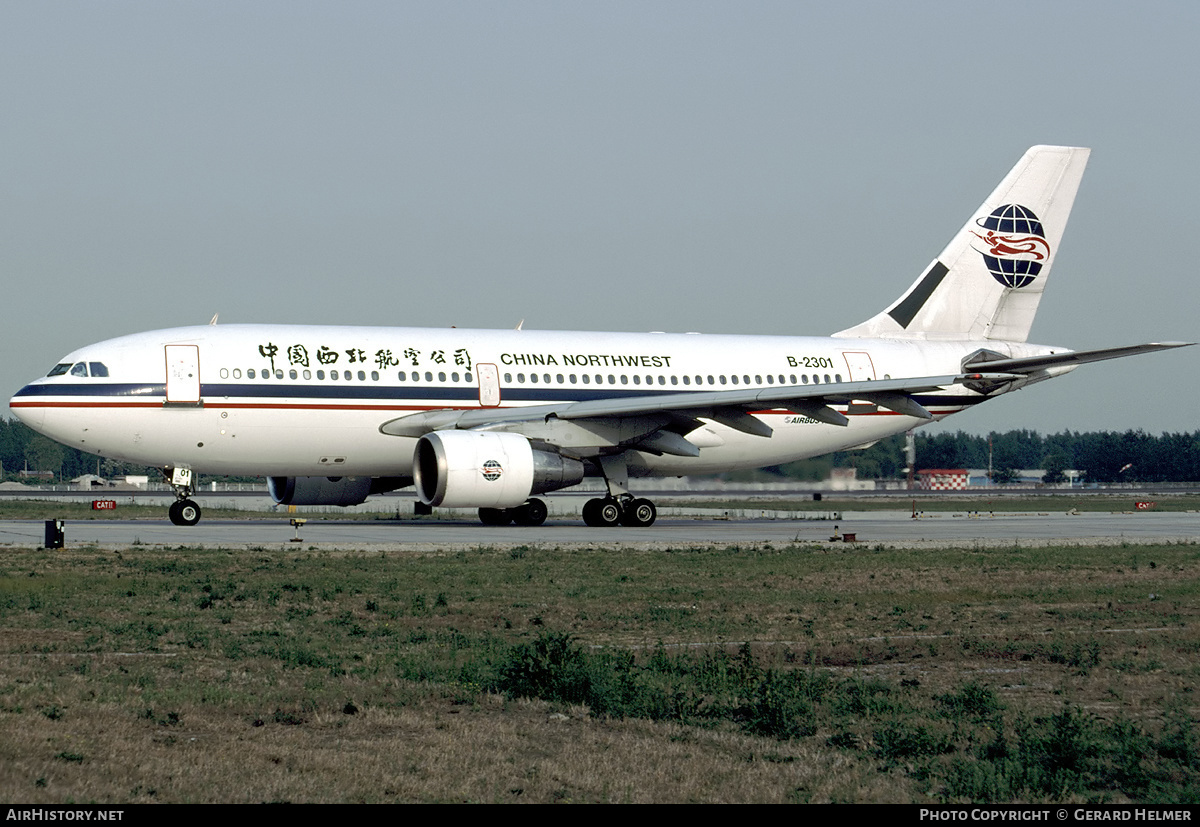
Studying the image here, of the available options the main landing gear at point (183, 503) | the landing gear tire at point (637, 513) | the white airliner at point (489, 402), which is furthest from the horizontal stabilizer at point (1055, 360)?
the main landing gear at point (183, 503)

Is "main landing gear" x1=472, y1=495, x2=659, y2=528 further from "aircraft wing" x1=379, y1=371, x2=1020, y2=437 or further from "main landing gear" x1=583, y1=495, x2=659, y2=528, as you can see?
"aircraft wing" x1=379, y1=371, x2=1020, y2=437

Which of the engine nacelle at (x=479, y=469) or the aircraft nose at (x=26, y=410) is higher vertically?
the aircraft nose at (x=26, y=410)

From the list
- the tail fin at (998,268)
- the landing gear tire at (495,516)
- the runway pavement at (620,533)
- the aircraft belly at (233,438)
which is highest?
the tail fin at (998,268)

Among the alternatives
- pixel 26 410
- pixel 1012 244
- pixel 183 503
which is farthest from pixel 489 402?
pixel 1012 244

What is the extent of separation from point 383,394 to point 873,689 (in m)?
19.4

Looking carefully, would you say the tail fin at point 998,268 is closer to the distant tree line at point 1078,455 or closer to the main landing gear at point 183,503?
the main landing gear at point 183,503

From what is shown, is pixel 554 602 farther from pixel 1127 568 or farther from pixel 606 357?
pixel 606 357

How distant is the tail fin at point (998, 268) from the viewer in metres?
34.3

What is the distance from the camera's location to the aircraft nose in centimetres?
2581

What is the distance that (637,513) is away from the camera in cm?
Answer: 2997

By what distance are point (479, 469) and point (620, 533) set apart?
378 centimetres

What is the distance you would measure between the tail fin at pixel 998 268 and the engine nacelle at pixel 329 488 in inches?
499

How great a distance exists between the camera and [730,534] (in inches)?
1080

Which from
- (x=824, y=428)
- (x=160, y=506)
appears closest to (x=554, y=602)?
(x=824, y=428)
